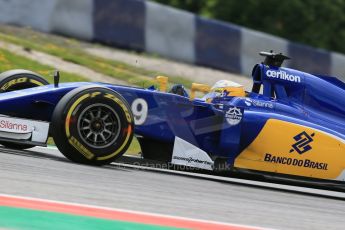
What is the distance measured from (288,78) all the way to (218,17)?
1643 centimetres

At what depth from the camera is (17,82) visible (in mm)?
8273

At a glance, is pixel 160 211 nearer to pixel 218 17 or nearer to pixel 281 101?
pixel 281 101

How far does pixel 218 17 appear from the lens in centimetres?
2467

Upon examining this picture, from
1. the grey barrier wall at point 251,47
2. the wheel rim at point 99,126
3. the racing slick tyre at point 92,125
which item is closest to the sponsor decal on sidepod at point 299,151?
the racing slick tyre at point 92,125

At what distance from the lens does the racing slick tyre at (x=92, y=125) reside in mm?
7031

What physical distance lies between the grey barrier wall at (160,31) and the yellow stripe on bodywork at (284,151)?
875 centimetres

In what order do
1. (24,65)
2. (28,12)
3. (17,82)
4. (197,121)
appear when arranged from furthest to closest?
1. (28,12)
2. (24,65)
3. (17,82)
4. (197,121)

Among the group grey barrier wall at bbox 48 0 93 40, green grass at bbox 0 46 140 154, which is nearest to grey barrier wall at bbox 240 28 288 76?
grey barrier wall at bbox 48 0 93 40

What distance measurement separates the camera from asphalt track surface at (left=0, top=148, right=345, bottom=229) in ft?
18.3

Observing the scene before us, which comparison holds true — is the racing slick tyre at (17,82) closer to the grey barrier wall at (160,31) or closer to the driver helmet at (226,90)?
the driver helmet at (226,90)

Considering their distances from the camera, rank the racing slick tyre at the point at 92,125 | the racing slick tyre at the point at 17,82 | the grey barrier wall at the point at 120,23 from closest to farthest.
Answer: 1. the racing slick tyre at the point at 92,125
2. the racing slick tyre at the point at 17,82
3. the grey barrier wall at the point at 120,23

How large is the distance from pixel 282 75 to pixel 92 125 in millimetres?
2402

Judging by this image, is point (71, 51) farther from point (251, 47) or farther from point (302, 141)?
point (302, 141)

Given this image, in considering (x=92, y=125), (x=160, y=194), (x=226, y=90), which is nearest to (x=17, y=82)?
(x=92, y=125)
